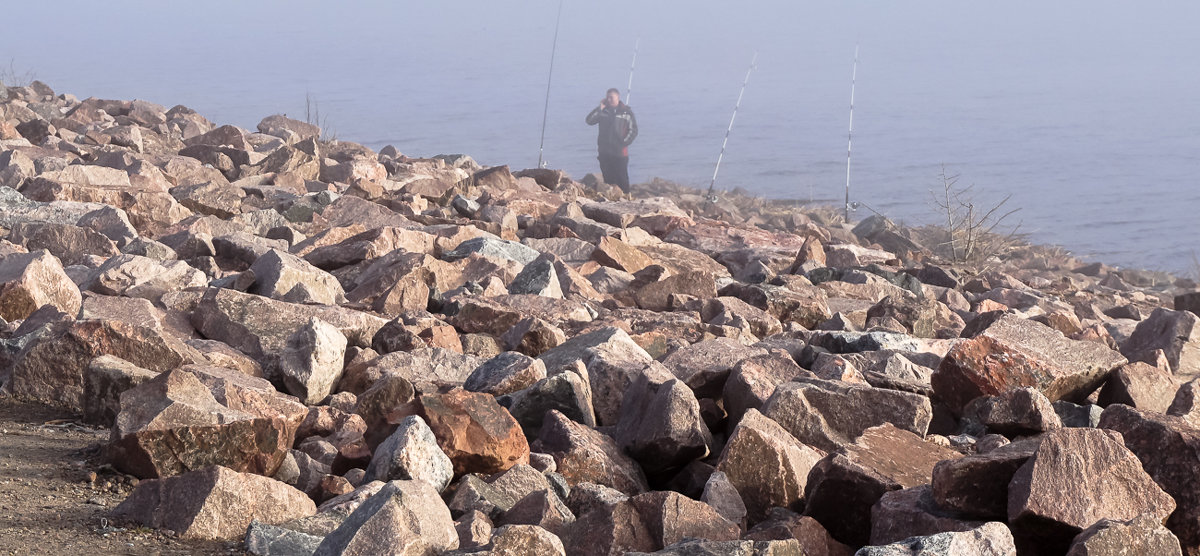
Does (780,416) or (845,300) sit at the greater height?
(780,416)

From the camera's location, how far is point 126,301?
4.44 m

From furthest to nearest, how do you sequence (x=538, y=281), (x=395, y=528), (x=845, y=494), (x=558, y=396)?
1. (x=538, y=281)
2. (x=558, y=396)
3. (x=845, y=494)
4. (x=395, y=528)

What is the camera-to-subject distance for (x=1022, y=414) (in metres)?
3.35

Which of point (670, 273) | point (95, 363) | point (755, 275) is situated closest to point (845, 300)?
point (755, 275)

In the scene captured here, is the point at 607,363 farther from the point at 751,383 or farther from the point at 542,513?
the point at 542,513

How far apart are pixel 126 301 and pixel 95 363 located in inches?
42.9

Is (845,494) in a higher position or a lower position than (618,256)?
higher

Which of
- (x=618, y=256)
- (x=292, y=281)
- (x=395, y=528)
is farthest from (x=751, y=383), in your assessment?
(x=618, y=256)

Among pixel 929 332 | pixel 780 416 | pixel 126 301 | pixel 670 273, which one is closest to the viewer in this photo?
pixel 780 416

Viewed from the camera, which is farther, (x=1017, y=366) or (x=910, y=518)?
(x=1017, y=366)

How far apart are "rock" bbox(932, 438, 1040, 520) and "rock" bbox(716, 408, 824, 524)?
44 centimetres

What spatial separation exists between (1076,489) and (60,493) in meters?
2.28

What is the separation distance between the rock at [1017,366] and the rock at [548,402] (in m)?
1.21

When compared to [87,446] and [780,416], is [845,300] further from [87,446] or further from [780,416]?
[87,446]
